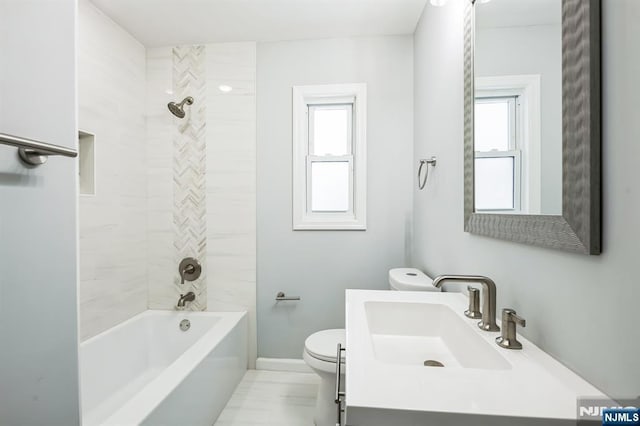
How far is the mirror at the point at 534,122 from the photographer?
0.58m

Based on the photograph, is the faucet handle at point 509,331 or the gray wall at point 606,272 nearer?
the gray wall at point 606,272

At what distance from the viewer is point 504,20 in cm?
91

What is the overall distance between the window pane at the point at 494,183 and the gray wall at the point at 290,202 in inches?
41.2

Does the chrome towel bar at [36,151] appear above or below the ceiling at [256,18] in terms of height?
below

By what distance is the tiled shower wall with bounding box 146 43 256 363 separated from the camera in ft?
7.20

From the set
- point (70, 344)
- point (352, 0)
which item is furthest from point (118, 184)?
point (352, 0)

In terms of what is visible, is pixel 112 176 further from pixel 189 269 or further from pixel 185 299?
pixel 185 299

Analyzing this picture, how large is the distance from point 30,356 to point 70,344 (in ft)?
0.32

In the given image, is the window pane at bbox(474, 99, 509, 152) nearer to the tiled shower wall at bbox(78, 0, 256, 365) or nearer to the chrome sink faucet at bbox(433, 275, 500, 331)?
the chrome sink faucet at bbox(433, 275, 500, 331)

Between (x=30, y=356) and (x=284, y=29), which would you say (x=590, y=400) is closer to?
(x=30, y=356)

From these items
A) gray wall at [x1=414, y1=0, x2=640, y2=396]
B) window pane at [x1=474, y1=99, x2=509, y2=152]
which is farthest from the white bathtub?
window pane at [x1=474, y1=99, x2=509, y2=152]

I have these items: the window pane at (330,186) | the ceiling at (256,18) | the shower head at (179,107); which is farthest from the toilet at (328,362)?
the shower head at (179,107)

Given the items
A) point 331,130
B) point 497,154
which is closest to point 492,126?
point 497,154

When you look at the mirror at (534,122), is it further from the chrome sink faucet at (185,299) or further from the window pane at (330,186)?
the chrome sink faucet at (185,299)
